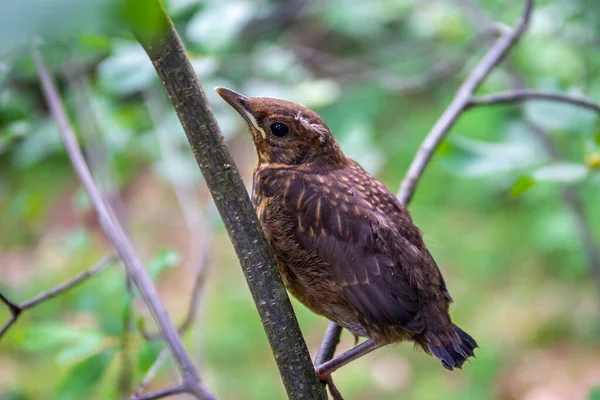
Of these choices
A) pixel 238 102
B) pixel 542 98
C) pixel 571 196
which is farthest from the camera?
pixel 571 196

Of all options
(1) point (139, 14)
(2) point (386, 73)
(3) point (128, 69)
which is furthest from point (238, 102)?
(2) point (386, 73)

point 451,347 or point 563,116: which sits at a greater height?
point 563,116

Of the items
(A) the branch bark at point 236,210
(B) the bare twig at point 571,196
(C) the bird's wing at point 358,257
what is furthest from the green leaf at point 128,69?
(B) the bare twig at point 571,196

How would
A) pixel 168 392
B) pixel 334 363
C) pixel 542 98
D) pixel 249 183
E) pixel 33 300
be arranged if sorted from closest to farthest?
pixel 168 392 < pixel 33 300 < pixel 334 363 < pixel 542 98 < pixel 249 183

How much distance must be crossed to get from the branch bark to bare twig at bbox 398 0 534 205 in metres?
0.82

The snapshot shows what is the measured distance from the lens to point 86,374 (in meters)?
1.85

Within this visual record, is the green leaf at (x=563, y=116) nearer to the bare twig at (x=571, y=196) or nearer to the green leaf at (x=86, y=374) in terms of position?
the bare twig at (x=571, y=196)

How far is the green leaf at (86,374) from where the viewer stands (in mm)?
1834

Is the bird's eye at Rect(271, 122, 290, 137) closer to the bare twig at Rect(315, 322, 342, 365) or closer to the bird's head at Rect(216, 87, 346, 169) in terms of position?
the bird's head at Rect(216, 87, 346, 169)

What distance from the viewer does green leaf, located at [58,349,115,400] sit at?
1.83 meters

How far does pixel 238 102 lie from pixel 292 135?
20 centimetres

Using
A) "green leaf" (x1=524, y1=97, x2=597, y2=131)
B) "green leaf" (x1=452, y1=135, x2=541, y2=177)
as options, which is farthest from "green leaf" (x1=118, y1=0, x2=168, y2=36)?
"green leaf" (x1=524, y1=97, x2=597, y2=131)

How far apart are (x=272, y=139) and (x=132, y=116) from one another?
43.6 inches

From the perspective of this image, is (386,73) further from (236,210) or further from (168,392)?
(168,392)
